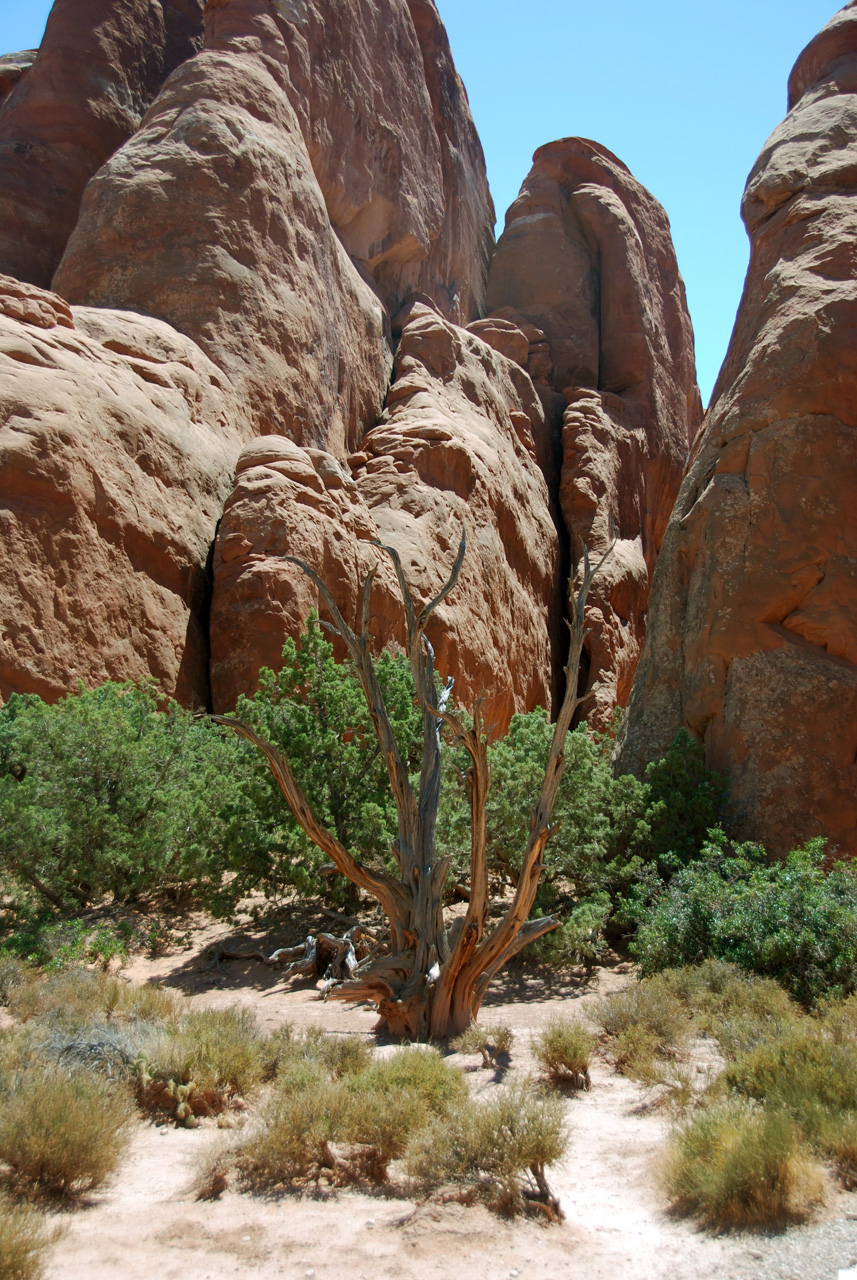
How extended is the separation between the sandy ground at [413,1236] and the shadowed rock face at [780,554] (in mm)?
7419

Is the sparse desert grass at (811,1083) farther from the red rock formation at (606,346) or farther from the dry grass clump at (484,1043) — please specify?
the red rock formation at (606,346)

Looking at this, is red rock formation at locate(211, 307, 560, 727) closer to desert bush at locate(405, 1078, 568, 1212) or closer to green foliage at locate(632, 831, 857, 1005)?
green foliage at locate(632, 831, 857, 1005)

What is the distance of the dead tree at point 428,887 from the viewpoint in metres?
7.98

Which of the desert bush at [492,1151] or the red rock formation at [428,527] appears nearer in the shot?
the desert bush at [492,1151]

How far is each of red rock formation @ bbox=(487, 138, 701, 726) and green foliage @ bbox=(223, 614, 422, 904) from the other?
15.8 metres

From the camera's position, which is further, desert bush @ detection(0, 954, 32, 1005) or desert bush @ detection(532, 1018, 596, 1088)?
desert bush @ detection(0, 954, 32, 1005)

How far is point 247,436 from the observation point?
20688 millimetres

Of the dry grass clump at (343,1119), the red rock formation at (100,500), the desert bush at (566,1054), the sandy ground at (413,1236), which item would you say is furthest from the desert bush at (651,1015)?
the red rock formation at (100,500)

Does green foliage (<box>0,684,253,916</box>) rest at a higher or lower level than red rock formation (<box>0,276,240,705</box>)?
lower

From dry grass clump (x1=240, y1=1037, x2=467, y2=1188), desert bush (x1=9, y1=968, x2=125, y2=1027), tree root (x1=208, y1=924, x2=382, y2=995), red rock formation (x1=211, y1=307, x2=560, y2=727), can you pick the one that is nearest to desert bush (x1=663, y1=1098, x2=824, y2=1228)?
dry grass clump (x1=240, y1=1037, x2=467, y2=1188)

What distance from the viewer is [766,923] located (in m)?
9.08

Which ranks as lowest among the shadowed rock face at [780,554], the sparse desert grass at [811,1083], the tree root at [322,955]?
the tree root at [322,955]

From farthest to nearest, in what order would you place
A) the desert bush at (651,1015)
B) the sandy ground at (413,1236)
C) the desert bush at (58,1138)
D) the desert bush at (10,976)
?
1. the desert bush at (10,976)
2. the desert bush at (651,1015)
3. the desert bush at (58,1138)
4. the sandy ground at (413,1236)

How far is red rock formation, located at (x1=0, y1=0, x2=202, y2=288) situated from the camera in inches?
1096
